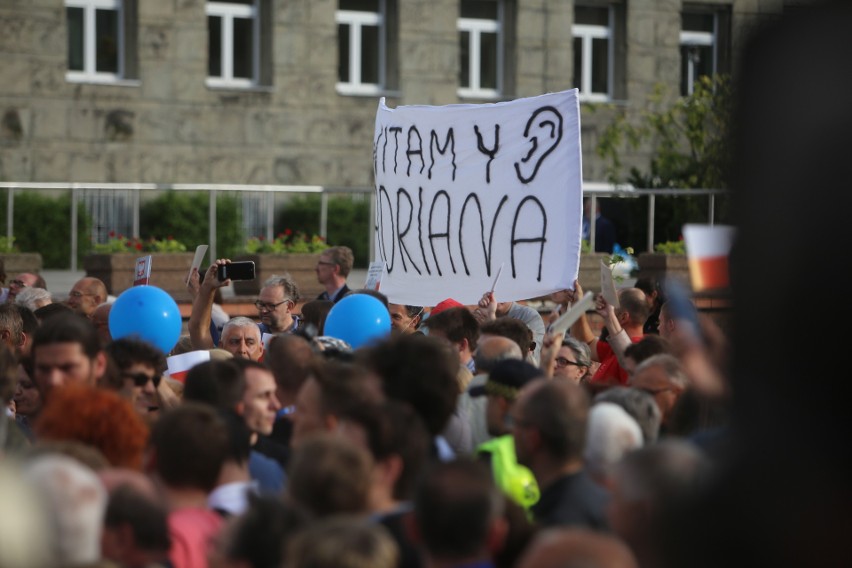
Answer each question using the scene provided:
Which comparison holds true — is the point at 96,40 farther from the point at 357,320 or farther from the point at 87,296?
the point at 357,320

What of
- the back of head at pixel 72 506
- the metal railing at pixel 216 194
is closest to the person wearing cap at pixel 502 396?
the back of head at pixel 72 506

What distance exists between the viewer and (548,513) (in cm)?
362

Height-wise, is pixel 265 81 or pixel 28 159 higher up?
pixel 265 81

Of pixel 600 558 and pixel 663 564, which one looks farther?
pixel 600 558

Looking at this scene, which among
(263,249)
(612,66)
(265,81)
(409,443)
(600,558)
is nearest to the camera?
(600,558)

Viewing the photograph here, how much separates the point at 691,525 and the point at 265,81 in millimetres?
21427

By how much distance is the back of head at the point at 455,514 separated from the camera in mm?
2740

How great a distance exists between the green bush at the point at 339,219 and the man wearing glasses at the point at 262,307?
852 centimetres

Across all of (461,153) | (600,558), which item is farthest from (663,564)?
(461,153)

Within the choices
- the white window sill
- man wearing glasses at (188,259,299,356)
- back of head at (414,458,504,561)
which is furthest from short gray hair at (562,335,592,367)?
the white window sill

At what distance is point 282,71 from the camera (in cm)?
2181

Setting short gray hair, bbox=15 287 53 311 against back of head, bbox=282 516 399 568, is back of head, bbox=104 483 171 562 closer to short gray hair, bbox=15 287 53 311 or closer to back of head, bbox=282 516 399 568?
back of head, bbox=282 516 399 568

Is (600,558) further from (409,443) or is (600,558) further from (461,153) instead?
(461,153)

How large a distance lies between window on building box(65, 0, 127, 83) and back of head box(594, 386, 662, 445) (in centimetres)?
1780
